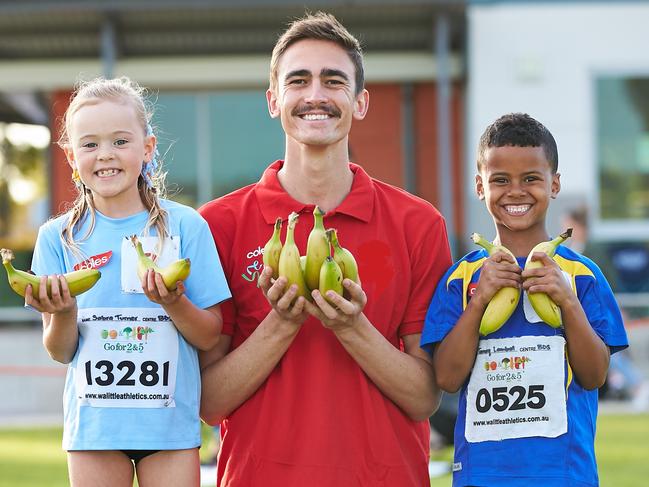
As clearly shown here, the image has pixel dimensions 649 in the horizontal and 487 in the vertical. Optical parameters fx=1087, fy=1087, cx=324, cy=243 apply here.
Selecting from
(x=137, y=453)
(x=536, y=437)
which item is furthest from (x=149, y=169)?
(x=536, y=437)

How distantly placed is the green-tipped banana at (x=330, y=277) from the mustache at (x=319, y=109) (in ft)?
1.95

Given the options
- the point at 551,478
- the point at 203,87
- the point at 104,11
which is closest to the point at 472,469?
the point at 551,478

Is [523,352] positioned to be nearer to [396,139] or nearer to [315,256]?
[315,256]

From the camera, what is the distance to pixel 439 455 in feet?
29.3

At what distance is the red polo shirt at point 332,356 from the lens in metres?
3.46

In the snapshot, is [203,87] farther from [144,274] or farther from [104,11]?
[144,274]

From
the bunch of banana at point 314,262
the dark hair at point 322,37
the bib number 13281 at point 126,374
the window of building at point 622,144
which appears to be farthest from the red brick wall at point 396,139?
the bunch of banana at point 314,262

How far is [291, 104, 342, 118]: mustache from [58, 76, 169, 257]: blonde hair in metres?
0.54

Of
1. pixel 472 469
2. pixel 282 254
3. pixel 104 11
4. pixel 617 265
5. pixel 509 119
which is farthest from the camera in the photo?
pixel 617 265

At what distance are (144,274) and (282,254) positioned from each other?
0.41 metres

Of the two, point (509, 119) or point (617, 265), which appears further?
point (617, 265)

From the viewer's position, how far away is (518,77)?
566 inches

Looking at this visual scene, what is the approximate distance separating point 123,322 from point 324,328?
2.10 ft

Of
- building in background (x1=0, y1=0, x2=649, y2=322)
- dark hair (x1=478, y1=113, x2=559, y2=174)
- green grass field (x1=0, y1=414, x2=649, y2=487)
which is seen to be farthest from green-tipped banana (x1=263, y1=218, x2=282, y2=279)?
building in background (x1=0, y1=0, x2=649, y2=322)
